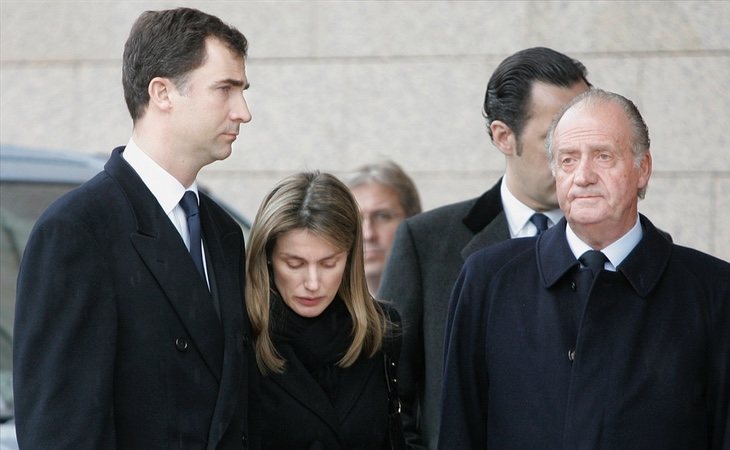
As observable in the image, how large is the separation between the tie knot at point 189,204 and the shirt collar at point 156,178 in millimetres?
52

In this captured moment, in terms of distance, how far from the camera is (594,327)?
130 inches

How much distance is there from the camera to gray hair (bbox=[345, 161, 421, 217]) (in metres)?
5.97

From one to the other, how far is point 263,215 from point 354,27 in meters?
4.16

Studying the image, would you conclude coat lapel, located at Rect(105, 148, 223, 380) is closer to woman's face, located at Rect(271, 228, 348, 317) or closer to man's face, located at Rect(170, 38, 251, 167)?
man's face, located at Rect(170, 38, 251, 167)

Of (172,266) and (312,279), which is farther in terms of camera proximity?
(312,279)

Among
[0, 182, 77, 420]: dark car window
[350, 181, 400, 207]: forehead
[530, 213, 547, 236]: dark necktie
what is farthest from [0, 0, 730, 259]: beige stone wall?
[530, 213, 547, 236]: dark necktie

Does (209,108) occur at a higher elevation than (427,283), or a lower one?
higher

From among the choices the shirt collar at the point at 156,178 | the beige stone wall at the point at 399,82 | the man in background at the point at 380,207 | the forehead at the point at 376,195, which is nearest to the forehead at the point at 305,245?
the shirt collar at the point at 156,178

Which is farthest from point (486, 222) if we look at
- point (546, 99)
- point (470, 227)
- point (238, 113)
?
point (238, 113)

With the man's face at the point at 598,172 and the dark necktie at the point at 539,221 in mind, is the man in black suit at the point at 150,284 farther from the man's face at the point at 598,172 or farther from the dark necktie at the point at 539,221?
the dark necktie at the point at 539,221

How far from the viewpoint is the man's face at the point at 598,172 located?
329 centimetres

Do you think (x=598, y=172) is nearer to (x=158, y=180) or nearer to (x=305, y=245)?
(x=305, y=245)

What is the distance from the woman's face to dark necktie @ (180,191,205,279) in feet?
1.61

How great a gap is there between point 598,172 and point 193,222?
3.49 ft
